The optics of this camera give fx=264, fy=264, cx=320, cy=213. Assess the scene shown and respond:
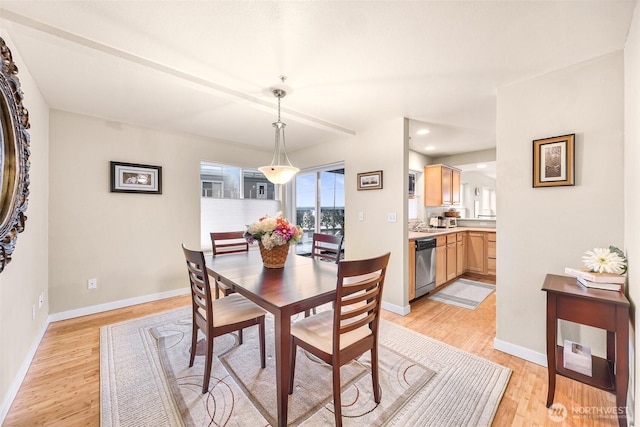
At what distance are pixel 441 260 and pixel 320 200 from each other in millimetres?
2143

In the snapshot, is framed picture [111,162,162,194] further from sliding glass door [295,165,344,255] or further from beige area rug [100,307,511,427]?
sliding glass door [295,165,344,255]

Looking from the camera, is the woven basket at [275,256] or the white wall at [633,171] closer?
the white wall at [633,171]

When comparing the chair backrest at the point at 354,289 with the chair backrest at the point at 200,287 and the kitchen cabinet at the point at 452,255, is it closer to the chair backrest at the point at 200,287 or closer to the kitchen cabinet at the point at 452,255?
the chair backrest at the point at 200,287

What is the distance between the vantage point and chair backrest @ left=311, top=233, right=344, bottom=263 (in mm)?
2668

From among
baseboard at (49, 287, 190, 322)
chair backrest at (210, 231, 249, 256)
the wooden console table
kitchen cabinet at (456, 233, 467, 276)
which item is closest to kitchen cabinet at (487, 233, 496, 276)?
kitchen cabinet at (456, 233, 467, 276)

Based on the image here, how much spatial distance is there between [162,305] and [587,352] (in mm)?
3951

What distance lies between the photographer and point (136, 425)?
147 cm

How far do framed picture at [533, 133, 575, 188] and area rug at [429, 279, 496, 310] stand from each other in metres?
1.90

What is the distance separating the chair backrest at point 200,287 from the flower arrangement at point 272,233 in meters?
0.50

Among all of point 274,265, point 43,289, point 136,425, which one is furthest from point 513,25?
point 43,289

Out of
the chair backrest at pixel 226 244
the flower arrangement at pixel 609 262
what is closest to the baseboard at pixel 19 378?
the chair backrest at pixel 226 244

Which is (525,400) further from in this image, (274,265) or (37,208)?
(37,208)

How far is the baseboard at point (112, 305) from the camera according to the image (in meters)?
2.85

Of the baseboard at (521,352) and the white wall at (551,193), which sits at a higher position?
the white wall at (551,193)
